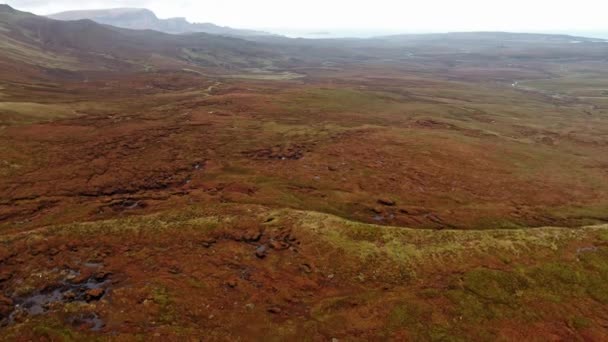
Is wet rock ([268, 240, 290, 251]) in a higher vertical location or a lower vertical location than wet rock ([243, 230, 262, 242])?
lower

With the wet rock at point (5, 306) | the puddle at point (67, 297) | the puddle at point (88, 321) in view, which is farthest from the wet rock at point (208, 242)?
the wet rock at point (5, 306)

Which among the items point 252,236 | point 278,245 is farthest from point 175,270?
point 278,245

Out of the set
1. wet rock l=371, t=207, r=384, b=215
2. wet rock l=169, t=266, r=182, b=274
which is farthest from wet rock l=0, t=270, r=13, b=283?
wet rock l=371, t=207, r=384, b=215

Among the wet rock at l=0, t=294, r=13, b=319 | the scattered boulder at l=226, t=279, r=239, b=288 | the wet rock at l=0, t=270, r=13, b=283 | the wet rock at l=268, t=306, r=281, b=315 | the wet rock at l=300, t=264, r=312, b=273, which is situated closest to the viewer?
the wet rock at l=0, t=294, r=13, b=319

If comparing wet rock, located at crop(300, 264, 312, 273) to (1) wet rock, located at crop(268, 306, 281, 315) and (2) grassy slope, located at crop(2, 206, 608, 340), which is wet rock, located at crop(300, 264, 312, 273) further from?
(1) wet rock, located at crop(268, 306, 281, 315)

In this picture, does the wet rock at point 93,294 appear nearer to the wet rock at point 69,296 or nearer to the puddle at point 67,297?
the puddle at point 67,297

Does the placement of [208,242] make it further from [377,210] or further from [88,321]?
[377,210]

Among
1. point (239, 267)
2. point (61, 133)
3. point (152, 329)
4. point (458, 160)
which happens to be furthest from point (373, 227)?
point (61, 133)
